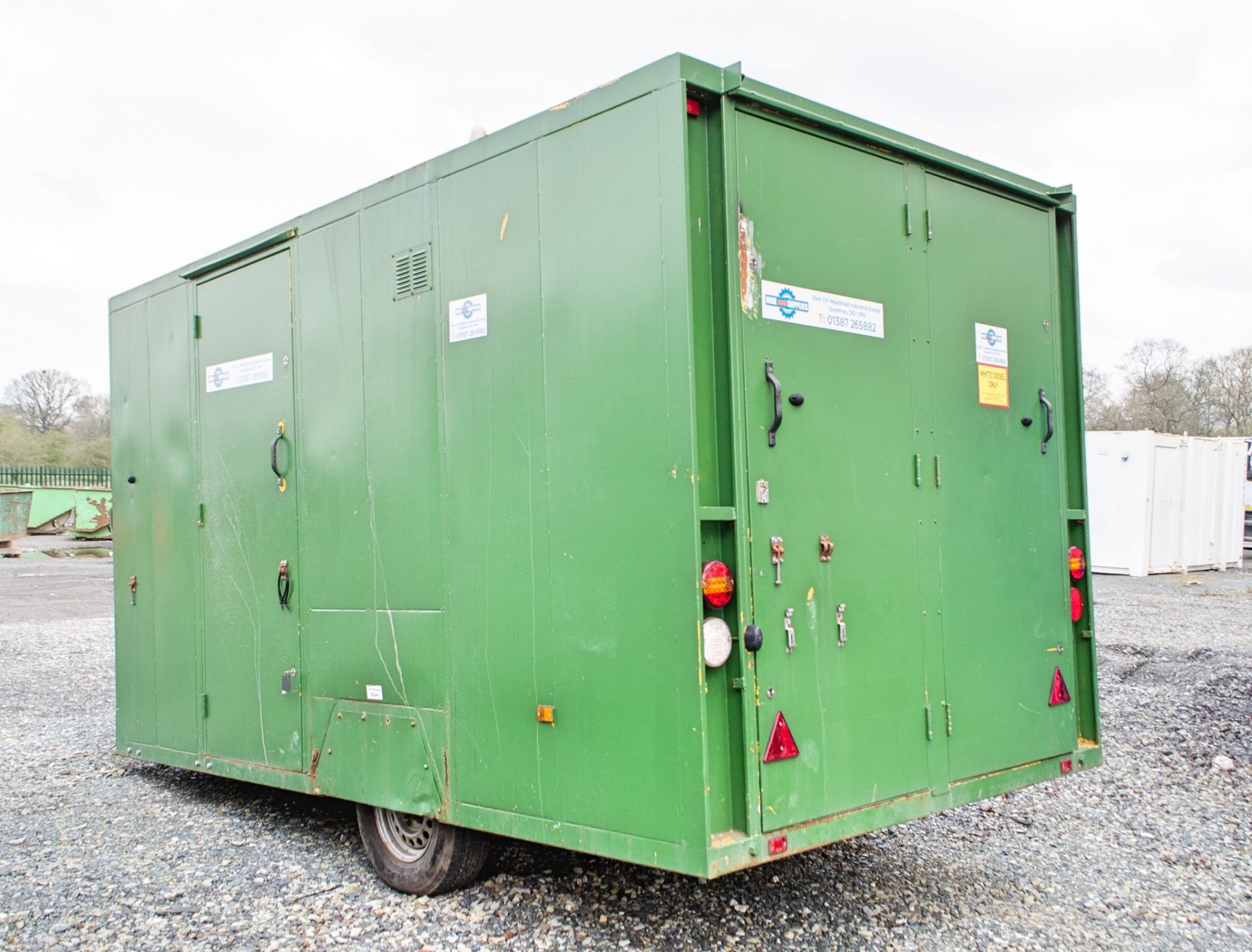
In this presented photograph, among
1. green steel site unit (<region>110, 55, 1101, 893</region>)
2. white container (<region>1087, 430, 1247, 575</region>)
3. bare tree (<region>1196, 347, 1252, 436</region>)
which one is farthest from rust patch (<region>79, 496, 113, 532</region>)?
bare tree (<region>1196, 347, 1252, 436</region>)

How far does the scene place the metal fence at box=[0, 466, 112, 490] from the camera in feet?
127

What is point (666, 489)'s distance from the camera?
303 cm

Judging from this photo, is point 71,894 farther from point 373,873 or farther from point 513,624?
point 513,624

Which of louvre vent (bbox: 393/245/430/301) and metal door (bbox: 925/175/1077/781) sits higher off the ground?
louvre vent (bbox: 393/245/430/301)

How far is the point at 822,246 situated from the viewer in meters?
3.38

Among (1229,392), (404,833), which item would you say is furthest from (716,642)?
(1229,392)

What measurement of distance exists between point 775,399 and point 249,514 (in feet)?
8.99

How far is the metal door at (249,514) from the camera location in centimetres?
450

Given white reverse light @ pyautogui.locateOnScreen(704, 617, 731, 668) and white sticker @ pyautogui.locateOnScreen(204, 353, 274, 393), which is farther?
white sticker @ pyautogui.locateOnScreen(204, 353, 274, 393)

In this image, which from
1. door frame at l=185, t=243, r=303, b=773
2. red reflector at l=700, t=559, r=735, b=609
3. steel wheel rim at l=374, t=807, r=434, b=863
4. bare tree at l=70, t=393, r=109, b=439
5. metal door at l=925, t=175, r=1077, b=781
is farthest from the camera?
bare tree at l=70, t=393, r=109, b=439

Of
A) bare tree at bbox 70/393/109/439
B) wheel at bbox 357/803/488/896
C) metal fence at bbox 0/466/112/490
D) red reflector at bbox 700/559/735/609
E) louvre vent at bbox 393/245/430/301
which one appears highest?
bare tree at bbox 70/393/109/439

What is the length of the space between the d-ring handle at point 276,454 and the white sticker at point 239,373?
10.0 inches

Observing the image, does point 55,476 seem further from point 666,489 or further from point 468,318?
point 666,489

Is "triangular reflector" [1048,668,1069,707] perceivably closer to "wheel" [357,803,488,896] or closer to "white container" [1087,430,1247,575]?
"wheel" [357,803,488,896]
